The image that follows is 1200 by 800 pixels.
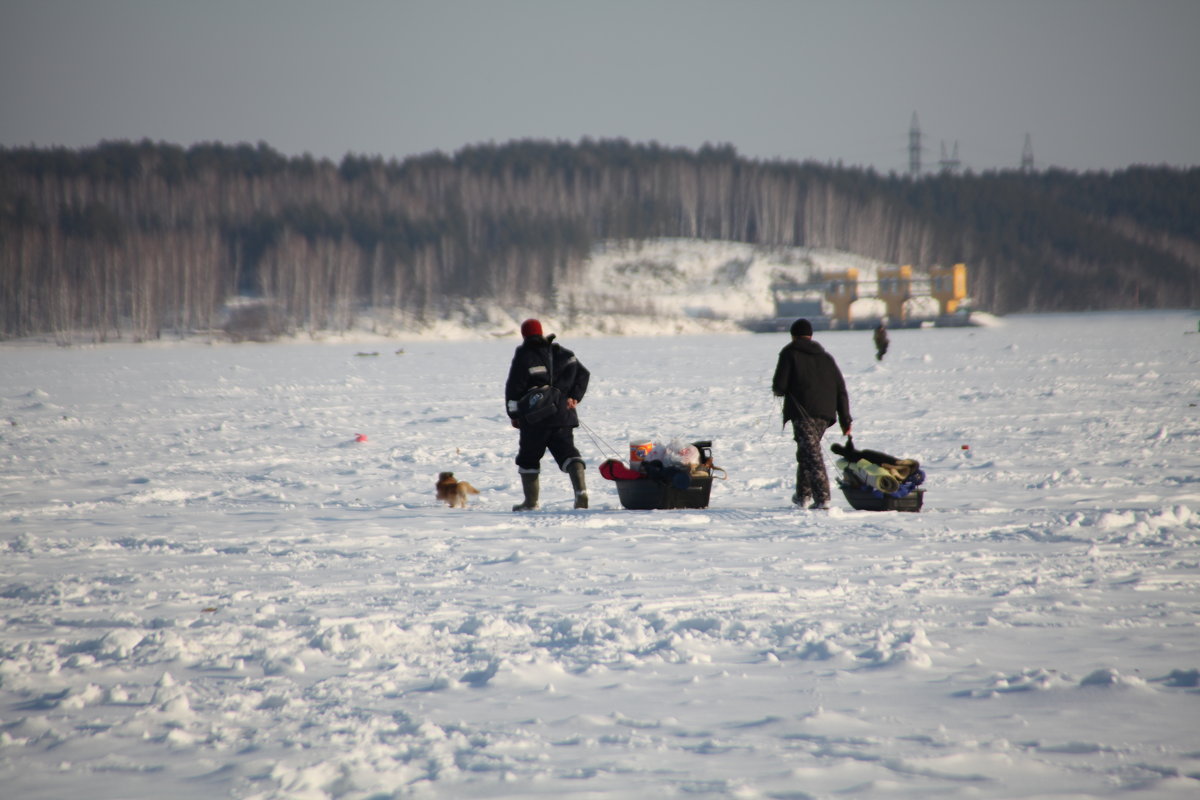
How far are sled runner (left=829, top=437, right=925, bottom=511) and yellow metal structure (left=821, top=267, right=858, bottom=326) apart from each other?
103083mm

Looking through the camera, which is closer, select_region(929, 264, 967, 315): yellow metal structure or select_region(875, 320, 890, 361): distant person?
select_region(875, 320, 890, 361): distant person

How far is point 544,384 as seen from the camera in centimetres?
936

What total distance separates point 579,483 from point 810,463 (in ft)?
6.92

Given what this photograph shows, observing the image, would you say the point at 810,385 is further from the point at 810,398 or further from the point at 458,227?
the point at 458,227

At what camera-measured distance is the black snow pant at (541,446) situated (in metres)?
9.42

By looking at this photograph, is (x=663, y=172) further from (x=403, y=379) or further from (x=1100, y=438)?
(x=1100, y=438)

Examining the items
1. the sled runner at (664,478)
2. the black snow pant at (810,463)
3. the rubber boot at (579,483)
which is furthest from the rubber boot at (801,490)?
the rubber boot at (579,483)

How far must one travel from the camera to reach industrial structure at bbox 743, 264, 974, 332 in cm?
10869

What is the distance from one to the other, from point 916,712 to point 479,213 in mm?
144433

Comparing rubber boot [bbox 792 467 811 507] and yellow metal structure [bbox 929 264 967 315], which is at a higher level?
yellow metal structure [bbox 929 264 967 315]

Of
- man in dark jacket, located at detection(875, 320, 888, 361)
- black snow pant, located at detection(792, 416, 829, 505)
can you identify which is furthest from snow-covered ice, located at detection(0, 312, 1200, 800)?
man in dark jacket, located at detection(875, 320, 888, 361)

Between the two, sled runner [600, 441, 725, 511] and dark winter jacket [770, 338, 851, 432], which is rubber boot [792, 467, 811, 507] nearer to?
dark winter jacket [770, 338, 851, 432]

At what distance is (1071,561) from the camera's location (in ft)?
23.0

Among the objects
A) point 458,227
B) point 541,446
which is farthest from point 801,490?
point 458,227
